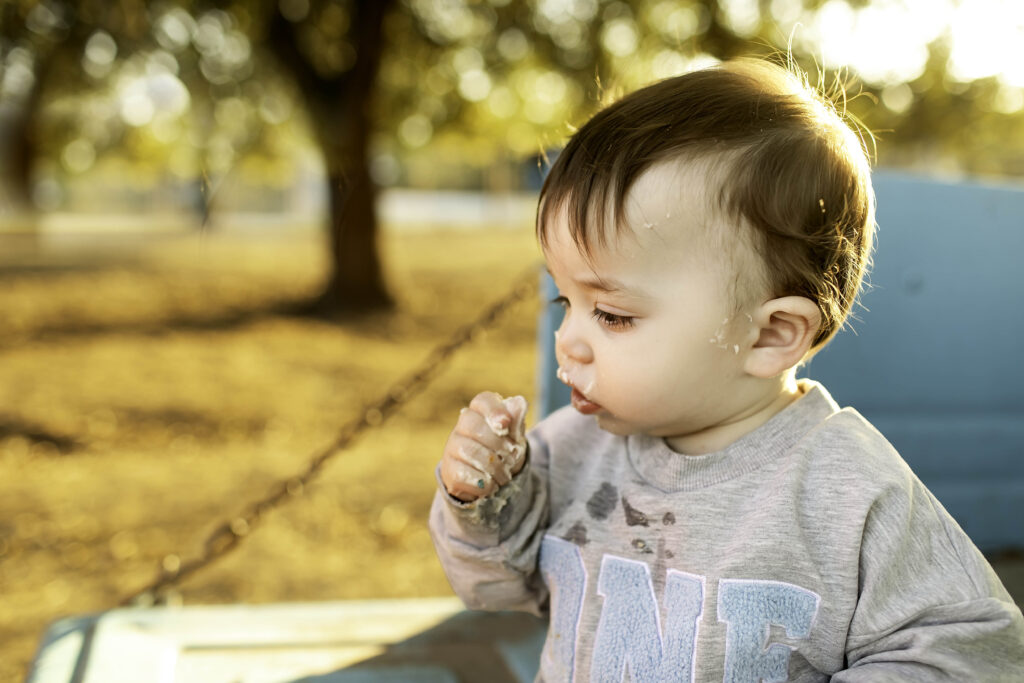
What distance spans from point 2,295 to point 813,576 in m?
9.78

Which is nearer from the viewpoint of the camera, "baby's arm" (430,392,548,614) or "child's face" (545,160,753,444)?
"child's face" (545,160,753,444)

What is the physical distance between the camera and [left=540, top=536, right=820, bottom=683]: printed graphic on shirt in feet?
3.10

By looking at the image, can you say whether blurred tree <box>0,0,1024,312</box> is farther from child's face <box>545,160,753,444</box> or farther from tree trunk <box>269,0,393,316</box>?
child's face <box>545,160,753,444</box>

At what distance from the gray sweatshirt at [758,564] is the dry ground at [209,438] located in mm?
1814

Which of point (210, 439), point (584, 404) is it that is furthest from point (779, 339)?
point (210, 439)

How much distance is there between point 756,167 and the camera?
0.95m

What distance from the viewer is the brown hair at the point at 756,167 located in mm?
952

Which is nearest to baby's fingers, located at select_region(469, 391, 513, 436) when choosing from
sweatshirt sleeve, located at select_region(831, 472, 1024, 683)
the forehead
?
the forehead

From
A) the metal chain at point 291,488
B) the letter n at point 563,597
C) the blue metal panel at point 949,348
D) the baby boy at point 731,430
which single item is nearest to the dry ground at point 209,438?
the metal chain at point 291,488

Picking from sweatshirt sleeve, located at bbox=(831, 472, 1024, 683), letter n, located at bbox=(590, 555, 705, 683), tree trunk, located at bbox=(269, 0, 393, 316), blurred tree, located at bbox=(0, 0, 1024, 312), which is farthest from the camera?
tree trunk, located at bbox=(269, 0, 393, 316)

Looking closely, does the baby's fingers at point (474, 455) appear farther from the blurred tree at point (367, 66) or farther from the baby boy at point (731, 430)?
the blurred tree at point (367, 66)

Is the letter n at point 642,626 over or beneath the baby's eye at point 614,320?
beneath

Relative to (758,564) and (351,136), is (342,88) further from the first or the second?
(758,564)

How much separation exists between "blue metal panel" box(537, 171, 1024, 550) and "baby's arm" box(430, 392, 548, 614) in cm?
78
